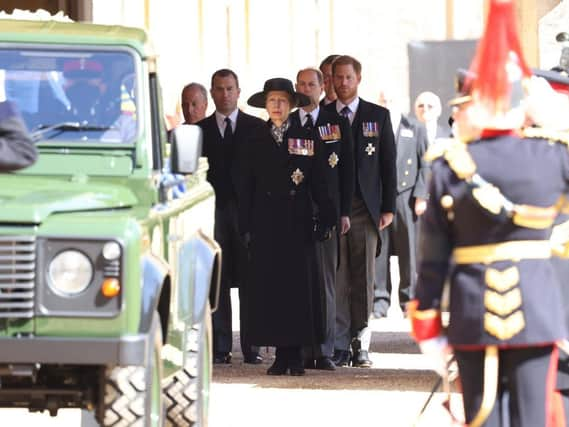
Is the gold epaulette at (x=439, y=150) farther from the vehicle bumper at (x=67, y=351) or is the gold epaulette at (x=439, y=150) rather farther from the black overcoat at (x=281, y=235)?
the black overcoat at (x=281, y=235)

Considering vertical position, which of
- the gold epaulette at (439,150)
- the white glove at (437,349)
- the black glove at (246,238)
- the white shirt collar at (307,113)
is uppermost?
the gold epaulette at (439,150)

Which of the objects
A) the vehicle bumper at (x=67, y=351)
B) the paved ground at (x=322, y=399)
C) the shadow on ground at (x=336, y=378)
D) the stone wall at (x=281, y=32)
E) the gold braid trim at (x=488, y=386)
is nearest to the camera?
the gold braid trim at (x=488, y=386)

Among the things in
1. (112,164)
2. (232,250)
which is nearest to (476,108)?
(112,164)

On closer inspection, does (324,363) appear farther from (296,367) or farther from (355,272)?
(355,272)

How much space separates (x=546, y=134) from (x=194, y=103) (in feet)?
32.0

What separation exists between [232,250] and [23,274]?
8417 mm

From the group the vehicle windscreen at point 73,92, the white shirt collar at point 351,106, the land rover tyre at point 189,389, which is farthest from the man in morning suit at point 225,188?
the vehicle windscreen at point 73,92

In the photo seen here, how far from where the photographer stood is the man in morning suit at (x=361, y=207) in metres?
18.0

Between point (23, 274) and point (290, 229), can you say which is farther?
point (290, 229)

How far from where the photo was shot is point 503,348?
886 centimetres

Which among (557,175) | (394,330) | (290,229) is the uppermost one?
(557,175)

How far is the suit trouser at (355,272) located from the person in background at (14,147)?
8650mm

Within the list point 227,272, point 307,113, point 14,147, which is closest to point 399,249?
point 227,272

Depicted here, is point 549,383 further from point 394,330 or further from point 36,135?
point 394,330
